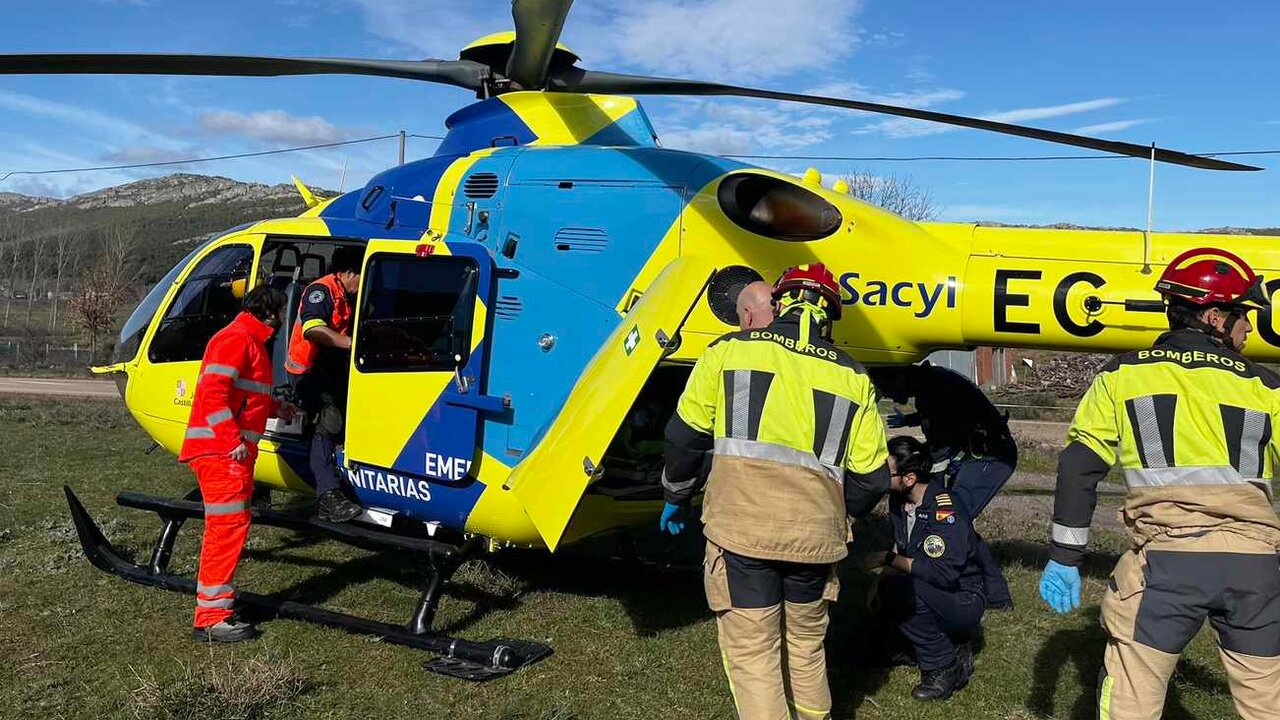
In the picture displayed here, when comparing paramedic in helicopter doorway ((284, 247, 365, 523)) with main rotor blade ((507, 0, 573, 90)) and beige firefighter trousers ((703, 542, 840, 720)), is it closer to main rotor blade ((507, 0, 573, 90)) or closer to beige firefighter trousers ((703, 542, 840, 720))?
main rotor blade ((507, 0, 573, 90))

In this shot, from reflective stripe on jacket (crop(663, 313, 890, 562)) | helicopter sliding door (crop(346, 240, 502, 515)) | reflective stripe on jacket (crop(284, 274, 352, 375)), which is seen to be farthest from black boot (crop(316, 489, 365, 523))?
reflective stripe on jacket (crop(663, 313, 890, 562))

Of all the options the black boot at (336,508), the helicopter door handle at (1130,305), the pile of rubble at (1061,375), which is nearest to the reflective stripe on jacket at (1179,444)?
the helicopter door handle at (1130,305)

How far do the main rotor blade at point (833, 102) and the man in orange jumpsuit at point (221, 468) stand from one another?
2790 millimetres

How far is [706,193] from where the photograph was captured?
16.9ft

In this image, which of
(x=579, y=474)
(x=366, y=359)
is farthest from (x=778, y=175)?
(x=366, y=359)

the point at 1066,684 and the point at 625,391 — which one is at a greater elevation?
the point at 625,391

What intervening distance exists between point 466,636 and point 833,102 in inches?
157

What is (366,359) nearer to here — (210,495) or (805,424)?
(210,495)

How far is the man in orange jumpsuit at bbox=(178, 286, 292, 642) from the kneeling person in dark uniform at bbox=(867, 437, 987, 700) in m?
3.87

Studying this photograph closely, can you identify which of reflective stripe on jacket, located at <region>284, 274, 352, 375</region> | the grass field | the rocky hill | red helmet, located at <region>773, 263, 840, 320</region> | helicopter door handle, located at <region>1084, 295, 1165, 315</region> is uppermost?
the rocky hill

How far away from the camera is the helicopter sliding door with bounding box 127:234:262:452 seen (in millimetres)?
6516

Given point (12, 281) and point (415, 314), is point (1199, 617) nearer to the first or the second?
point (415, 314)

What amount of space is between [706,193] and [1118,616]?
3033 millimetres

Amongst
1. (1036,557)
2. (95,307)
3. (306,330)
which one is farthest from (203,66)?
(95,307)
